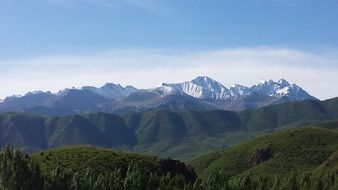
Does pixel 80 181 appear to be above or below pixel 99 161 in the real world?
below

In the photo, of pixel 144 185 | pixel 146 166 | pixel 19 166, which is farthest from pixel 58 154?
pixel 19 166

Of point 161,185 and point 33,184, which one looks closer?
point 33,184

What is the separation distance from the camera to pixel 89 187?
A: 4562 inches

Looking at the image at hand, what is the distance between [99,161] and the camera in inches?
6683

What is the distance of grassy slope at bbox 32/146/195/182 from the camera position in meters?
162

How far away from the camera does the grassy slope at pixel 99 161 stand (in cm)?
16225

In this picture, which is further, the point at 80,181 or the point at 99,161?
the point at 99,161

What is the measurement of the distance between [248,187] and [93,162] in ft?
202

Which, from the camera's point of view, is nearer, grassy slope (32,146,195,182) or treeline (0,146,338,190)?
treeline (0,146,338,190)

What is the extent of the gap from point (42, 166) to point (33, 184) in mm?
48930

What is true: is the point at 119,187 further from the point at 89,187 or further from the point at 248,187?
the point at 248,187

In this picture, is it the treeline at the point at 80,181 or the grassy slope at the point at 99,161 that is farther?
the grassy slope at the point at 99,161

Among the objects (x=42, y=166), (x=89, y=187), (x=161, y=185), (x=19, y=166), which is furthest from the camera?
(x=42, y=166)

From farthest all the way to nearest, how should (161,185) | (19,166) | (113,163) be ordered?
1. (113,163)
2. (161,185)
3. (19,166)
